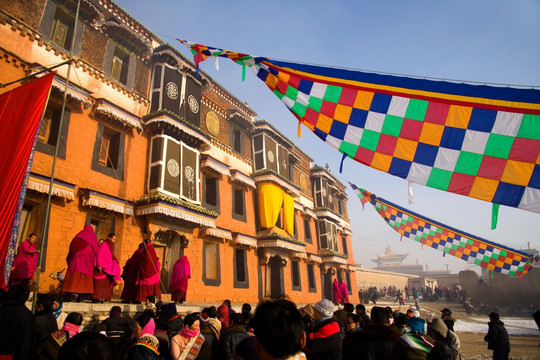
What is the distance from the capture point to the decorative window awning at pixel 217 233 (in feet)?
45.0

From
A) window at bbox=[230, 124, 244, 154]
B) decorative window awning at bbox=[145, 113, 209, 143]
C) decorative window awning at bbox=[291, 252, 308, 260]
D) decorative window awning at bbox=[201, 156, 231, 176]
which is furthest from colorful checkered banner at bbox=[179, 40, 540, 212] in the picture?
decorative window awning at bbox=[291, 252, 308, 260]

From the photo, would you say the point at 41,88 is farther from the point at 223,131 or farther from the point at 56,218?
the point at 223,131

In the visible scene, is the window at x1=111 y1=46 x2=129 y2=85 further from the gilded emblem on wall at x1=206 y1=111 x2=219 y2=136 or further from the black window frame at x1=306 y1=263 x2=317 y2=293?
the black window frame at x1=306 y1=263 x2=317 y2=293

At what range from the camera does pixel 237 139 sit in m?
18.3

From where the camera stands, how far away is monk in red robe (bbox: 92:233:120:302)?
7617 millimetres

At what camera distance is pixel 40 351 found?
3.48 metres

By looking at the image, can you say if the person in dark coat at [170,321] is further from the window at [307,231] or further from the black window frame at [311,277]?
the window at [307,231]

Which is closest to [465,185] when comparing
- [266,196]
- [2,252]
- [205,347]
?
[205,347]

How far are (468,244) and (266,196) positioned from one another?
953cm

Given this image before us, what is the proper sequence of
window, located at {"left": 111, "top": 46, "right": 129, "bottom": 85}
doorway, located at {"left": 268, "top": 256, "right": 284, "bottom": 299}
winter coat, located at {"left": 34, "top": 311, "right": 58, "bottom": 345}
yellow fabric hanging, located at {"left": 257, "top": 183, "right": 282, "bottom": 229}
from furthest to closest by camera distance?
1. doorway, located at {"left": 268, "top": 256, "right": 284, "bottom": 299}
2. yellow fabric hanging, located at {"left": 257, "top": 183, "right": 282, "bottom": 229}
3. window, located at {"left": 111, "top": 46, "right": 129, "bottom": 85}
4. winter coat, located at {"left": 34, "top": 311, "right": 58, "bottom": 345}

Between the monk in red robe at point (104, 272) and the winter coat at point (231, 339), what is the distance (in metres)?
5.02

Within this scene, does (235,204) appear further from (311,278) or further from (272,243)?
(311,278)

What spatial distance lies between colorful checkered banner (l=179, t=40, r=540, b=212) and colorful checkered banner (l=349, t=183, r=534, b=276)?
906 cm

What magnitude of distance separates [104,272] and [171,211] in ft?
12.2
